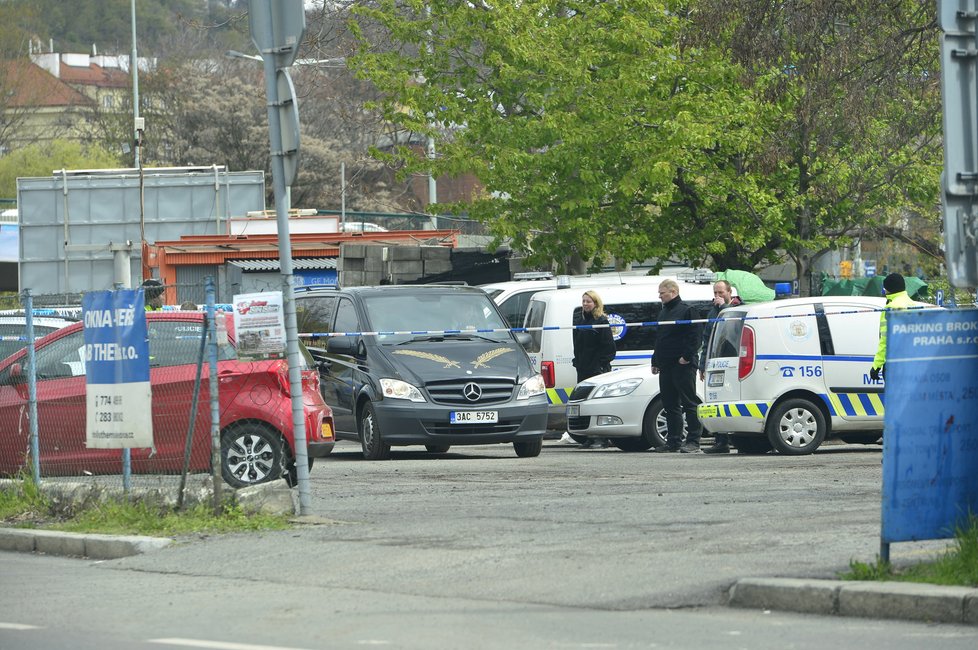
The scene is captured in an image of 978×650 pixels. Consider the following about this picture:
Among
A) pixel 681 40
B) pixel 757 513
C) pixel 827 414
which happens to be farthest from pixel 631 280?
pixel 757 513

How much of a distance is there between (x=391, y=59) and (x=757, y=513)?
20.4 m

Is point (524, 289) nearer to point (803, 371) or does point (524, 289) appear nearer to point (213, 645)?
point (803, 371)

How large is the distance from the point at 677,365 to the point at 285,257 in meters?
8.36

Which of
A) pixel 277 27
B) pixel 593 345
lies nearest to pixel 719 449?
pixel 593 345

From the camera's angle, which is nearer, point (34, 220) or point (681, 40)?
point (681, 40)

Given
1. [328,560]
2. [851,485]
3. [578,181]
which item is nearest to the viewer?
[328,560]

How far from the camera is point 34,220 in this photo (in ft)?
151

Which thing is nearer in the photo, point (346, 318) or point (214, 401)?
point (214, 401)

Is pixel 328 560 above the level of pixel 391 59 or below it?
below

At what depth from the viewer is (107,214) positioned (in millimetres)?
46750

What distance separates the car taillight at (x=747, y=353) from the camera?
17.6 metres

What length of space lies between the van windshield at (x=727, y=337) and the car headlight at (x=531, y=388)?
194cm

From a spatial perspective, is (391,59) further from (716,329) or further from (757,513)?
(757,513)

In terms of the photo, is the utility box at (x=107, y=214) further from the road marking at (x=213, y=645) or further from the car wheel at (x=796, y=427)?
the road marking at (x=213, y=645)
